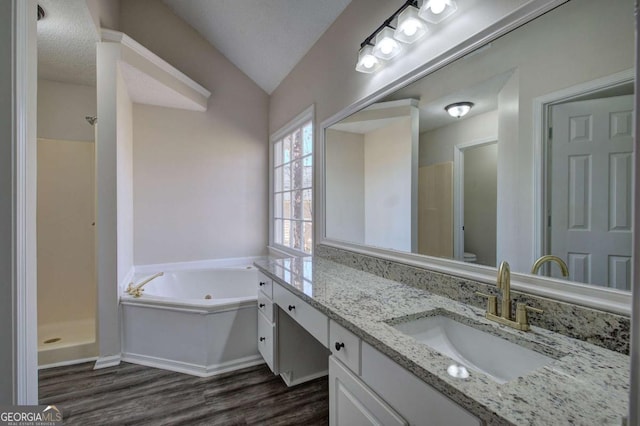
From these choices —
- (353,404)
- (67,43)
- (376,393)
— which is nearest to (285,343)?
(353,404)

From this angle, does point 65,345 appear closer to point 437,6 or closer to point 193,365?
point 193,365

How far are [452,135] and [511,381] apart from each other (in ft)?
3.28

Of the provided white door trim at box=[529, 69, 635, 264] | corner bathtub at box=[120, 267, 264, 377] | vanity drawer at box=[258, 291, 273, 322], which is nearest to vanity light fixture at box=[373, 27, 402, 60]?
white door trim at box=[529, 69, 635, 264]

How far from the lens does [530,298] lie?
0.96 metres

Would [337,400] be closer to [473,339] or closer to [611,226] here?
[473,339]

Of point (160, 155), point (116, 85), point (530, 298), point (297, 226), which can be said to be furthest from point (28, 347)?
point (160, 155)

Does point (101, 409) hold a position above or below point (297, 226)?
below

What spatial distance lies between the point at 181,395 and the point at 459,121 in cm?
226

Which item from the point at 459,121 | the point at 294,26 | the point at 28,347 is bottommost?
the point at 28,347

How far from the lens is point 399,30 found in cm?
139

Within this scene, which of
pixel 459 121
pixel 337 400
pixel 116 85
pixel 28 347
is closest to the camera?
pixel 28 347

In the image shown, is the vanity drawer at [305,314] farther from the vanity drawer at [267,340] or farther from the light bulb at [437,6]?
the light bulb at [437,6]

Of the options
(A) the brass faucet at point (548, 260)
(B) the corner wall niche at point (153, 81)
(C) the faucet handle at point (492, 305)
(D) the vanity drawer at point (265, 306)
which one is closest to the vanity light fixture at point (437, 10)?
(A) the brass faucet at point (548, 260)

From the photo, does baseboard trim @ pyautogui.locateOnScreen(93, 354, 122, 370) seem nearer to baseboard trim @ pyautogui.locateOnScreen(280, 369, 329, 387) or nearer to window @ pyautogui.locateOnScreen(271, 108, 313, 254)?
baseboard trim @ pyautogui.locateOnScreen(280, 369, 329, 387)
